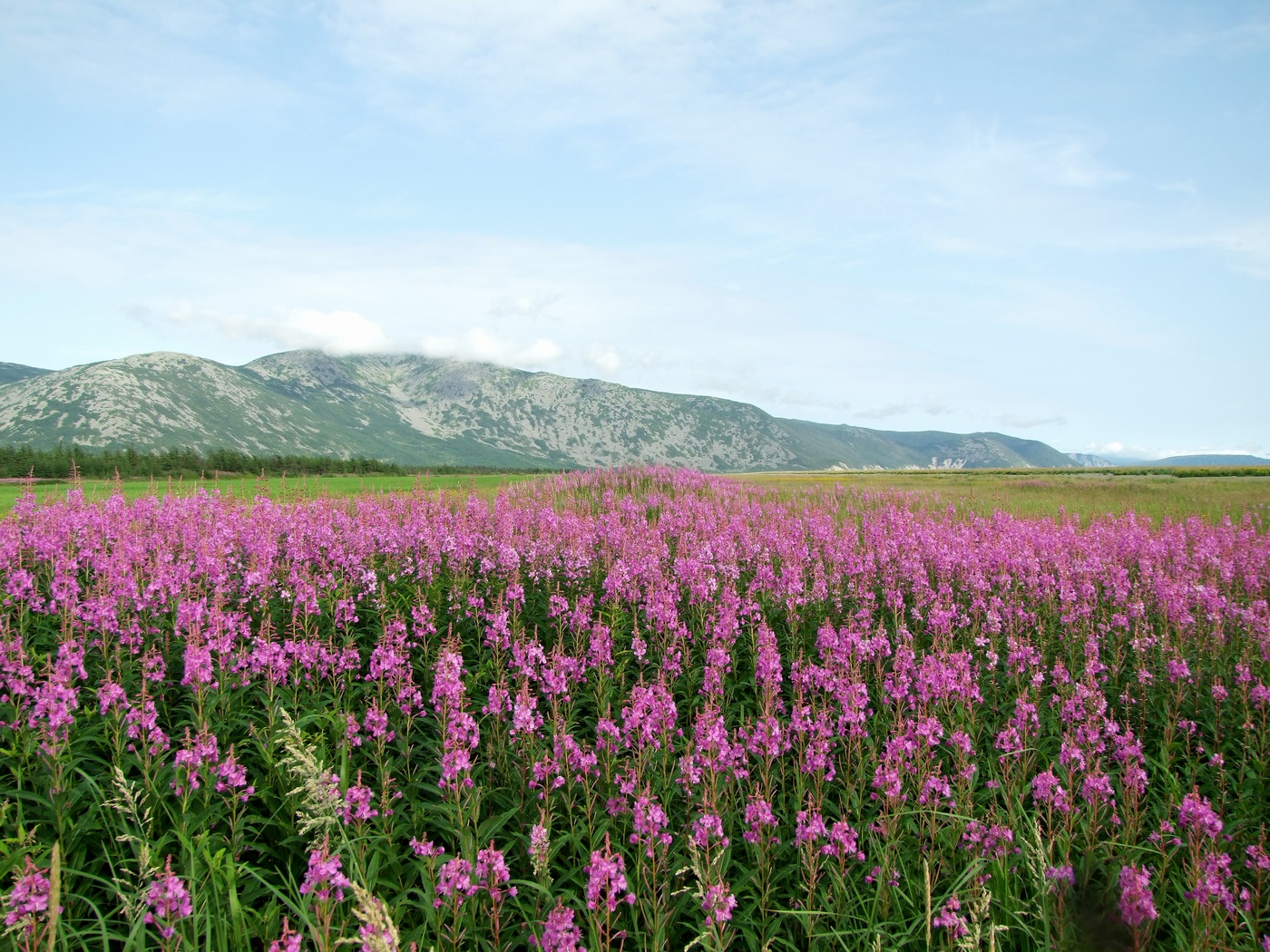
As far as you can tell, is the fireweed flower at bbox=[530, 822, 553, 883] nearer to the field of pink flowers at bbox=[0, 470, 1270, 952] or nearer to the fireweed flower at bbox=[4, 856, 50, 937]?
the field of pink flowers at bbox=[0, 470, 1270, 952]

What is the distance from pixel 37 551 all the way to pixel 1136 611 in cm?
1556

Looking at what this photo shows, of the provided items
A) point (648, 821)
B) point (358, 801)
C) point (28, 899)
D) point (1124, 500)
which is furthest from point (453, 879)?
point (1124, 500)

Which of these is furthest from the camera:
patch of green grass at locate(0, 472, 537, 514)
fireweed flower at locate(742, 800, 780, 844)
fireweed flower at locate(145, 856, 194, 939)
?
patch of green grass at locate(0, 472, 537, 514)

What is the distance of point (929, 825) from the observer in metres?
4.58

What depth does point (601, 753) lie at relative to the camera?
16.5 feet

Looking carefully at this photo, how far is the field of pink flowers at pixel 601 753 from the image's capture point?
12.4ft

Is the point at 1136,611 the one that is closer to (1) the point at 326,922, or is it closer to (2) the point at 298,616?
(1) the point at 326,922

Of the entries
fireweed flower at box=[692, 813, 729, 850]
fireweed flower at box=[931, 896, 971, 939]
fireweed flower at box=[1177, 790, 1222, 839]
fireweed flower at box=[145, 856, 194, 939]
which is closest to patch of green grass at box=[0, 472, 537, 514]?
fireweed flower at box=[145, 856, 194, 939]

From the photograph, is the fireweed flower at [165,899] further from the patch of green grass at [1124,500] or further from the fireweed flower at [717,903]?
the patch of green grass at [1124,500]

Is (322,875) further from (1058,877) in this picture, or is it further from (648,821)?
(1058,877)

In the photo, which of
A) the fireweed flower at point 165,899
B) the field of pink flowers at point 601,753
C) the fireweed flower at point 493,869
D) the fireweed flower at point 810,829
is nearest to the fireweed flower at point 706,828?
the field of pink flowers at point 601,753

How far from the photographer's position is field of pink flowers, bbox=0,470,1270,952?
3.77m

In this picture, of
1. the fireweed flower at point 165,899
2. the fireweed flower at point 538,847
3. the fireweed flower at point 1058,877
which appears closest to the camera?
the fireweed flower at point 165,899

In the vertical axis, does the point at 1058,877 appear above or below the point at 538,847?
below
